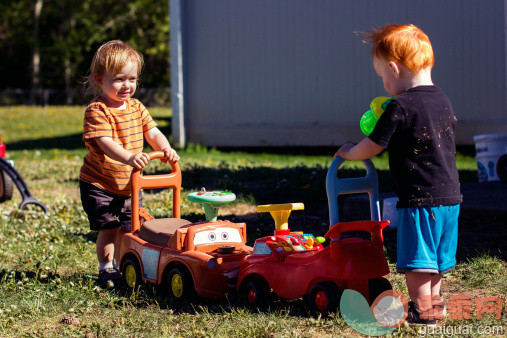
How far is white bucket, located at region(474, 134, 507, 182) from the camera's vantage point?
723 cm

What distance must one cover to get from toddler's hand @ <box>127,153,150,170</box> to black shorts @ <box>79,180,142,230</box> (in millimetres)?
420

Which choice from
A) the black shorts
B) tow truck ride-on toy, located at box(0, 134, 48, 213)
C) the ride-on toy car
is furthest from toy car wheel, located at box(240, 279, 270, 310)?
tow truck ride-on toy, located at box(0, 134, 48, 213)

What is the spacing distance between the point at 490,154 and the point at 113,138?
15.9ft

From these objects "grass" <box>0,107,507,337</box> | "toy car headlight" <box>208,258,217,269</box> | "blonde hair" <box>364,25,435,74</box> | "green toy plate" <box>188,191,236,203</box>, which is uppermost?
"blonde hair" <box>364,25,435,74</box>

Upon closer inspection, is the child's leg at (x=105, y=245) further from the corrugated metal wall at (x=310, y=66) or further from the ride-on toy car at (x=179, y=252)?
the corrugated metal wall at (x=310, y=66)

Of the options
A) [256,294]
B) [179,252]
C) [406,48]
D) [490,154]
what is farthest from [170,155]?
[490,154]

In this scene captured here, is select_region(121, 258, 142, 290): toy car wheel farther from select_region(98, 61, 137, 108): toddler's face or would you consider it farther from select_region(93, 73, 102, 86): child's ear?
select_region(93, 73, 102, 86): child's ear

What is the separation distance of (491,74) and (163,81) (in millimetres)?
26762

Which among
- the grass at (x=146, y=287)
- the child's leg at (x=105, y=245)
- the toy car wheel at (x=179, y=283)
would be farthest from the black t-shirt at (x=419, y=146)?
the child's leg at (x=105, y=245)

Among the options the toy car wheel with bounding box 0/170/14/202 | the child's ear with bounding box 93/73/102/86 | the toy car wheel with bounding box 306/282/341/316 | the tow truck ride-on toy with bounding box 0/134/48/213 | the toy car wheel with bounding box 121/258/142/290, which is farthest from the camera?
the toy car wheel with bounding box 0/170/14/202

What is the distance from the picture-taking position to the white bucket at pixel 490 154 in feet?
23.7

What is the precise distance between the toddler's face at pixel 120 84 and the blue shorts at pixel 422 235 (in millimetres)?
1886

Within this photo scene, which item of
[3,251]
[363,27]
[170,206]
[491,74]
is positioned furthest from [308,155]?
[3,251]

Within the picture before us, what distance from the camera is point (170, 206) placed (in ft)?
20.3
